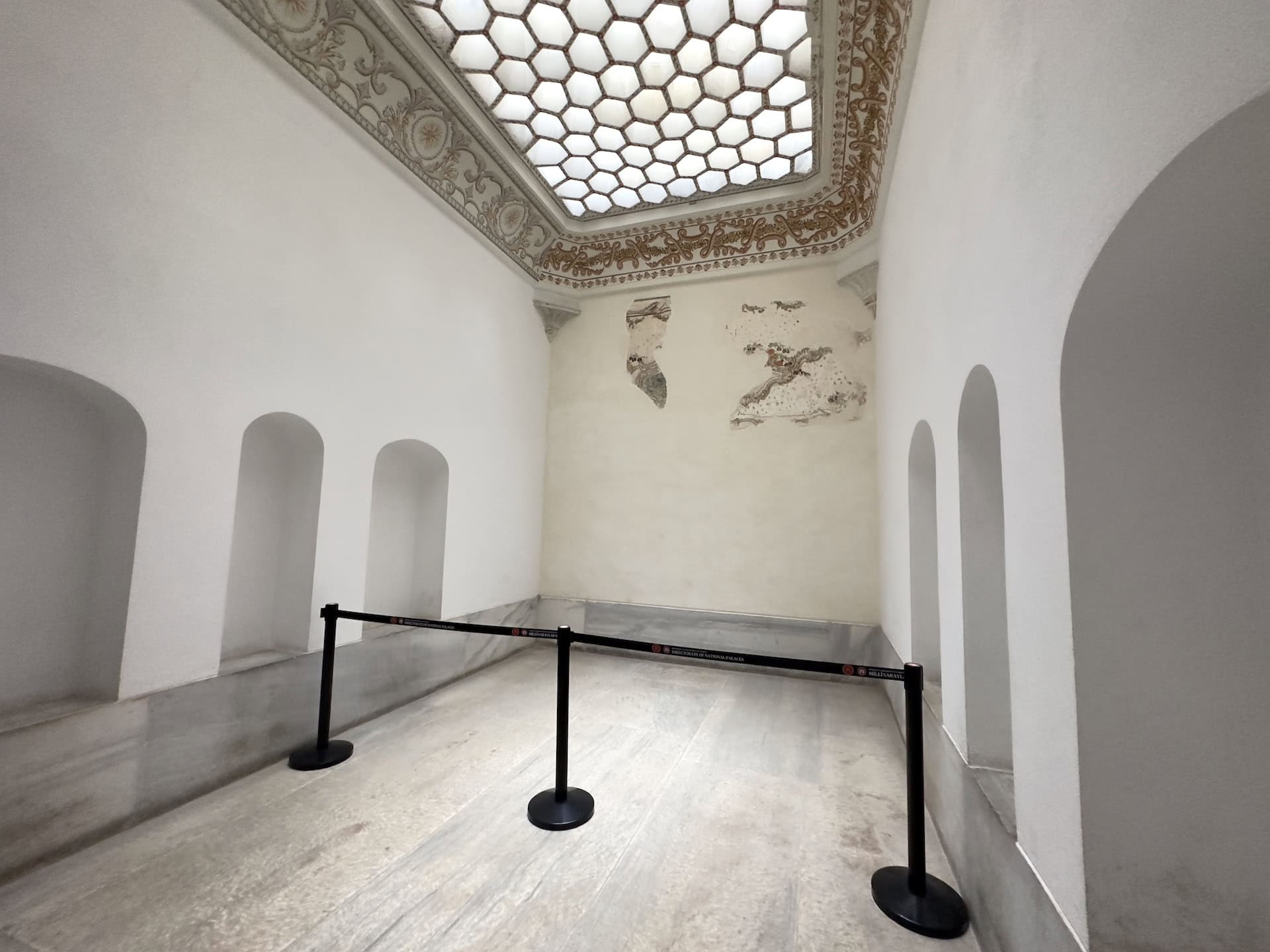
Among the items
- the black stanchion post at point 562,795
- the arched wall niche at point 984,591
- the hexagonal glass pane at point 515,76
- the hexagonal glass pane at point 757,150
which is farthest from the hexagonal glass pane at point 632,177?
the black stanchion post at point 562,795

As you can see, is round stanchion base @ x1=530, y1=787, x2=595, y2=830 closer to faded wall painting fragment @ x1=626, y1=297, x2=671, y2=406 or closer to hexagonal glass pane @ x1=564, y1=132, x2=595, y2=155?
faded wall painting fragment @ x1=626, y1=297, x2=671, y2=406

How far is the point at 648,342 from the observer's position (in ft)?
24.1

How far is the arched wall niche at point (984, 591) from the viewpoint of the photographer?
2.44 metres

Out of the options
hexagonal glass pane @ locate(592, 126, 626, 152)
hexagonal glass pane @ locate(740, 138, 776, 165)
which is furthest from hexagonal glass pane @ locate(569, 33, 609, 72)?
hexagonal glass pane @ locate(740, 138, 776, 165)

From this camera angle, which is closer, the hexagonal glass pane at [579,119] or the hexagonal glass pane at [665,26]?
the hexagonal glass pane at [665,26]

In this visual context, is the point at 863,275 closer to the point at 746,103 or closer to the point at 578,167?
the point at 746,103

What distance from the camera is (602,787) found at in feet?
11.4

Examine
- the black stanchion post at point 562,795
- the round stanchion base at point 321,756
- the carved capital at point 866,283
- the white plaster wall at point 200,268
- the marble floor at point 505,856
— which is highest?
the carved capital at point 866,283

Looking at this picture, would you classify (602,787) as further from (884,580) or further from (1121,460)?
(884,580)

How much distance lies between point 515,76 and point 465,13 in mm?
639

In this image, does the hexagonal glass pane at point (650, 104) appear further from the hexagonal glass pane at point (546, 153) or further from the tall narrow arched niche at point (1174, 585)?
the tall narrow arched niche at point (1174, 585)

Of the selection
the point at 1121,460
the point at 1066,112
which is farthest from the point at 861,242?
the point at 1121,460

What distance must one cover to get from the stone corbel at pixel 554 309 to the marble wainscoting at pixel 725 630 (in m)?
3.83

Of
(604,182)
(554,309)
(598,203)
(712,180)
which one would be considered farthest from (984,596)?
(554,309)
